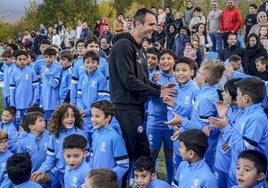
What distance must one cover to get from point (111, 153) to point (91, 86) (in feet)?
7.35

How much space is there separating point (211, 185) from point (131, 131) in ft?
3.57

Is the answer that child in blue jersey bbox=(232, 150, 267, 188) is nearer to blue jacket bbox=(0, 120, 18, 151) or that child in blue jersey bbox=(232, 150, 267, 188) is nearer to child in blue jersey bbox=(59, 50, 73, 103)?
blue jacket bbox=(0, 120, 18, 151)

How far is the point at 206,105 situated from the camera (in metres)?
5.18

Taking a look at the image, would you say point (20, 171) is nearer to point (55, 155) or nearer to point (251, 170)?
point (55, 155)

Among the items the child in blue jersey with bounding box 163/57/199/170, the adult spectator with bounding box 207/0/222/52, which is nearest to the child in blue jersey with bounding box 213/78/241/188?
the child in blue jersey with bounding box 163/57/199/170

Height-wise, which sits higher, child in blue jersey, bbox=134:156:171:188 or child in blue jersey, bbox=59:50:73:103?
child in blue jersey, bbox=59:50:73:103

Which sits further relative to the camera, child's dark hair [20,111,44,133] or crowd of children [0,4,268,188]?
child's dark hair [20,111,44,133]

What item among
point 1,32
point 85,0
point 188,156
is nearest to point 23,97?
point 188,156

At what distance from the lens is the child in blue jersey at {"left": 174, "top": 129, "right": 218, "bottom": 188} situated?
14.3ft

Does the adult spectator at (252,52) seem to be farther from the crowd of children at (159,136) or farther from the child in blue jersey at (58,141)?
the child in blue jersey at (58,141)

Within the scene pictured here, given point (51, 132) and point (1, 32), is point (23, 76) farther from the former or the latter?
point (1, 32)

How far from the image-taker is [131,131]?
16.3 feet

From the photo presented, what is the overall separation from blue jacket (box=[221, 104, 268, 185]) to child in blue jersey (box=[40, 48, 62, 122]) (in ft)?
14.8

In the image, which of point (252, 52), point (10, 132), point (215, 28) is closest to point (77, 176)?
point (10, 132)
